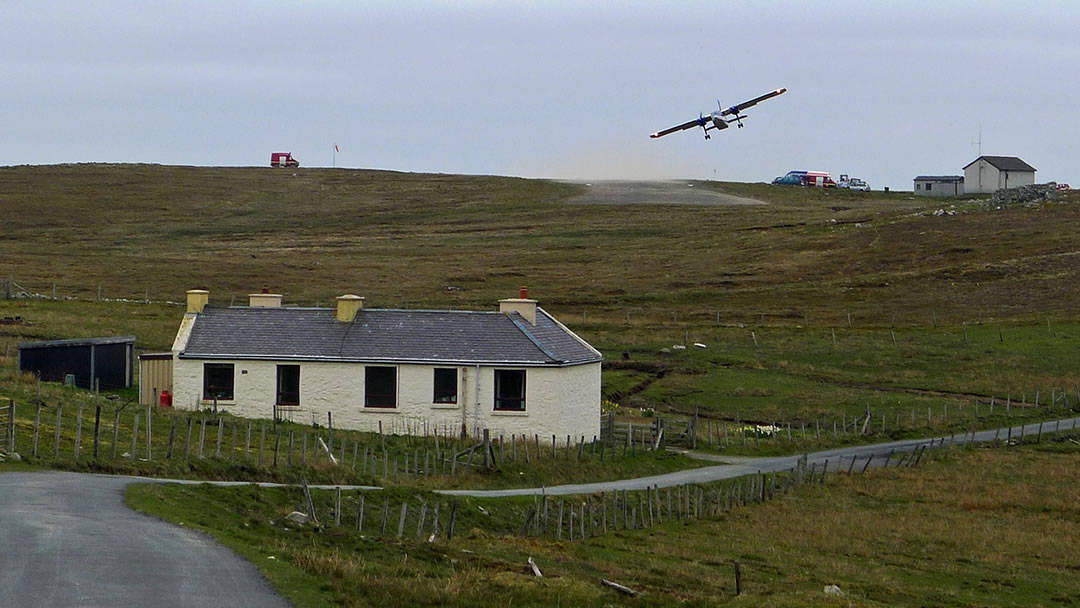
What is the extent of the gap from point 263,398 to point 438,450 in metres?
11.8

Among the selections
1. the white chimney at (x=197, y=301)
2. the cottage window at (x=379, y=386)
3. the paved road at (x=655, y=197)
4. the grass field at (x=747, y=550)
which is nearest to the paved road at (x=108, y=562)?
the grass field at (x=747, y=550)

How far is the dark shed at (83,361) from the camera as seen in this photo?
58.4 metres

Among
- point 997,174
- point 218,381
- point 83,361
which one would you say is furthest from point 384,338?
point 997,174

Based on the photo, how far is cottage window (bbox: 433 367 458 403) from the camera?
55938 mm

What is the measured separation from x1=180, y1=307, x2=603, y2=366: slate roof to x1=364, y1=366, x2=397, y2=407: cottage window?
1.55ft

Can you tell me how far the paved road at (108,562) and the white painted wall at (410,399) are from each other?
27.1m

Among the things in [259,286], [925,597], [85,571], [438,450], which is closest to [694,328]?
[259,286]

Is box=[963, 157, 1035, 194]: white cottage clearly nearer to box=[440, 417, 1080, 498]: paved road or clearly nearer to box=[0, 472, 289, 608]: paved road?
box=[440, 417, 1080, 498]: paved road

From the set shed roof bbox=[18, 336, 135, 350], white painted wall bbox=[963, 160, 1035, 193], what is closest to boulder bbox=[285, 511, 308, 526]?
shed roof bbox=[18, 336, 135, 350]

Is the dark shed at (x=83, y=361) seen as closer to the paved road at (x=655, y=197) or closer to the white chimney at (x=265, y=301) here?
the white chimney at (x=265, y=301)

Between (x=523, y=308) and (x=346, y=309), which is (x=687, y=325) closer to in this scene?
(x=523, y=308)

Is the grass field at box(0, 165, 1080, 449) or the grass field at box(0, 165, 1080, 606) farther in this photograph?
the grass field at box(0, 165, 1080, 449)

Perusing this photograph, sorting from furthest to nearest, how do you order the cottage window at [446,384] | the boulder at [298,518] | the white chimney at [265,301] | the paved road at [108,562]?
1. the white chimney at [265,301]
2. the cottage window at [446,384]
3. the boulder at [298,518]
4. the paved road at [108,562]

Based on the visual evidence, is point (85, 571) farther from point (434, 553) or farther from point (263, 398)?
point (263, 398)
